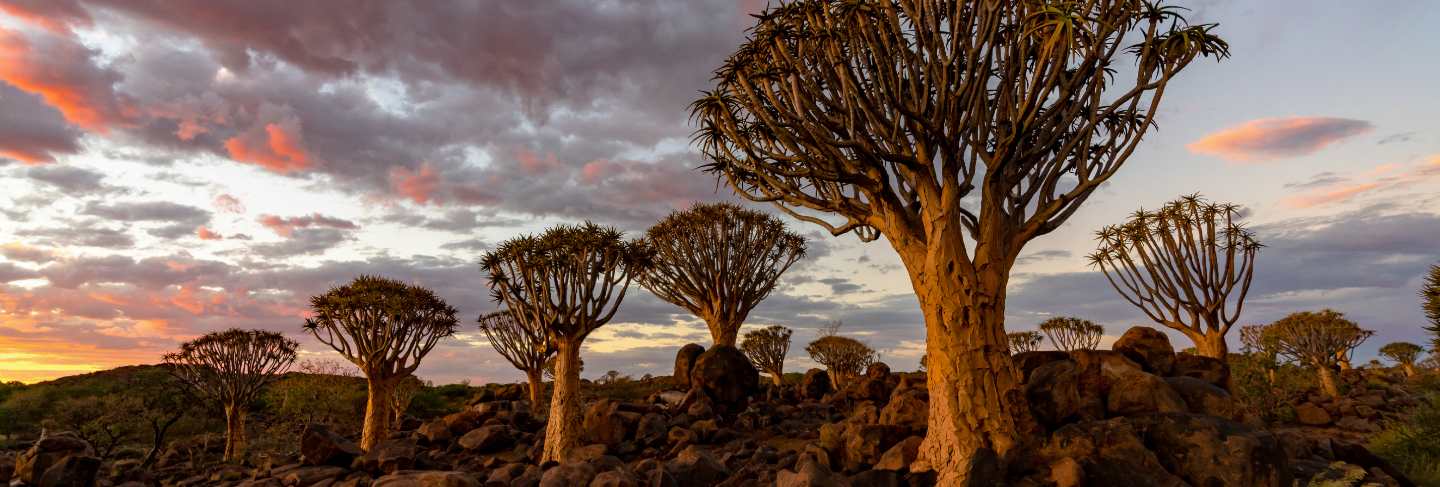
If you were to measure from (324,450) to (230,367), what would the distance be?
11813 millimetres

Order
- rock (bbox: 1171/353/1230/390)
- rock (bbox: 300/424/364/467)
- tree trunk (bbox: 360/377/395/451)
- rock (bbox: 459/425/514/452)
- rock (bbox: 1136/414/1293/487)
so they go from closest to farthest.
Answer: rock (bbox: 1136/414/1293/487) → rock (bbox: 1171/353/1230/390) → rock (bbox: 300/424/364/467) → rock (bbox: 459/425/514/452) → tree trunk (bbox: 360/377/395/451)

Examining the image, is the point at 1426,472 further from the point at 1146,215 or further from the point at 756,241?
the point at 756,241

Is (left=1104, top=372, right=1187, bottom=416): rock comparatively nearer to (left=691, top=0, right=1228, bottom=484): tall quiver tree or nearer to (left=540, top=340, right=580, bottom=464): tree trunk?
(left=691, top=0, right=1228, bottom=484): tall quiver tree

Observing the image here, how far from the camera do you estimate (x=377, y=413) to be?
23109 mm

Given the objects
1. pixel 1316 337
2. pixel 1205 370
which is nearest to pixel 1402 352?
pixel 1316 337

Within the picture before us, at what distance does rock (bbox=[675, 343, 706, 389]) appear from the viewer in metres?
26.5

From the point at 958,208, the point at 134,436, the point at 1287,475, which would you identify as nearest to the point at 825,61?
the point at 958,208

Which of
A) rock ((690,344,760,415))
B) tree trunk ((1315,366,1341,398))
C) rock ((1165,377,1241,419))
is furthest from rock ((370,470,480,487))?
tree trunk ((1315,366,1341,398))

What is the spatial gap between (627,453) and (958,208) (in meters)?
11.6

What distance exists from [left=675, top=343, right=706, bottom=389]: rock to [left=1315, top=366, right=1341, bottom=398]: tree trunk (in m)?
28.1

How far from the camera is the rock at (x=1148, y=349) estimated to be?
49.4 feet

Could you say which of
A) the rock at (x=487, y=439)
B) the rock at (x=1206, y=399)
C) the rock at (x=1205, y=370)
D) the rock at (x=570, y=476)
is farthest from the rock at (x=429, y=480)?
the rock at (x=1205, y=370)

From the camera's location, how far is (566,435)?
18391 millimetres

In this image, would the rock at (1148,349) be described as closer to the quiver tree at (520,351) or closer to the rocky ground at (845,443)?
the rocky ground at (845,443)
